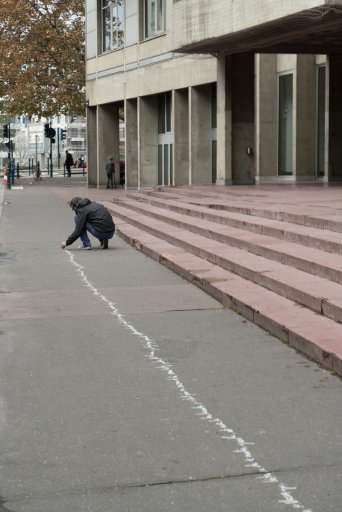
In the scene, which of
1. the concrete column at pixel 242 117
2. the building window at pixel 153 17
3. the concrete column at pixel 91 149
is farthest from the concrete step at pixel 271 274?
the concrete column at pixel 91 149

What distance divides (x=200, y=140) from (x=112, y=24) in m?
11.8

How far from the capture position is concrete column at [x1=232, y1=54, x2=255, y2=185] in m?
27.0

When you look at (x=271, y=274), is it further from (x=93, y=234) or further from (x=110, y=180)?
(x=110, y=180)

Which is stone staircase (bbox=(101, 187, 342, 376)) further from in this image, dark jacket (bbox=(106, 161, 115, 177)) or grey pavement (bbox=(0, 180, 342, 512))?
dark jacket (bbox=(106, 161, 115, 177))

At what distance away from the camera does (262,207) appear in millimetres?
16422

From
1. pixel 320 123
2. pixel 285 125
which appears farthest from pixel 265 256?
pixel 285 125

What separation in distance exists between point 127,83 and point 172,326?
31946mm

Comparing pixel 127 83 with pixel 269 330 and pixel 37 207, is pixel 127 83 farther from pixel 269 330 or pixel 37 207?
pixel 269 330

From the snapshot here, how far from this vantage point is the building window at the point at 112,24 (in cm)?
4053

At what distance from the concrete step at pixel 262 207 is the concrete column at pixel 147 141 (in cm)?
1286

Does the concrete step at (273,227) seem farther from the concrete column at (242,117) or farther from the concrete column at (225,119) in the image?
the concrete column at (242,117)

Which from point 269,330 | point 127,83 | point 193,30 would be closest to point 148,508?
point 269,330

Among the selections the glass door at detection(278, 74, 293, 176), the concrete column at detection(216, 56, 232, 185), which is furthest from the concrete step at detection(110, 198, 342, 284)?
the glass door at detection(278, 74, 293, 176)

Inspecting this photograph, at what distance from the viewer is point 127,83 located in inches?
1563
